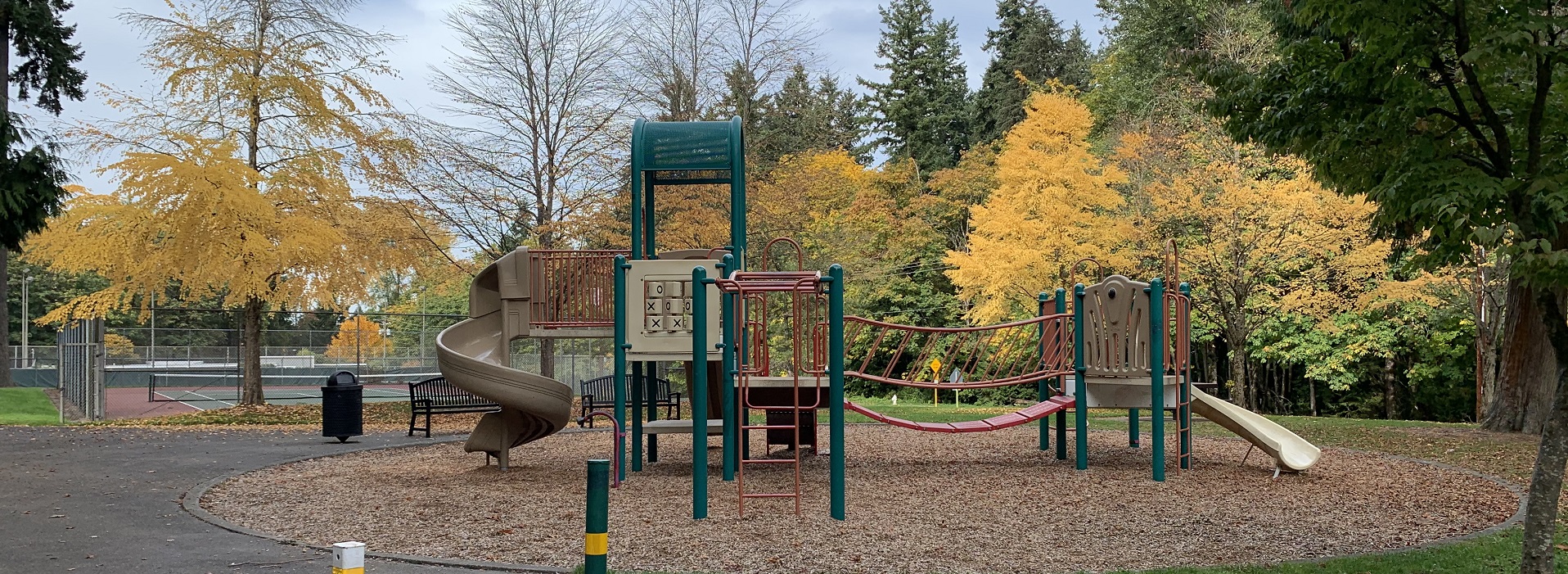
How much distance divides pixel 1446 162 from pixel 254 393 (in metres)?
21.6

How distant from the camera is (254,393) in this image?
21.6 meters

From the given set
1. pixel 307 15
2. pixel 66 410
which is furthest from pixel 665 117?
pixel 66 410

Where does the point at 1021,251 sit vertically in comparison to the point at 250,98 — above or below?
below

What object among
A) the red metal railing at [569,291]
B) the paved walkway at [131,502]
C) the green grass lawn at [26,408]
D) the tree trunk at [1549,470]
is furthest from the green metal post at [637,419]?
the green grass lawn at [26,408]

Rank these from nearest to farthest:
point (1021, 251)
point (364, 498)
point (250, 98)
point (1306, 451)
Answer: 1. point (364, 498)
2. point (1306, 451)
3. point (250, 98)
4. point (1021, 251)

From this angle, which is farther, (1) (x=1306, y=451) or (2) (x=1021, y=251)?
(2) (x=1021, y=251)

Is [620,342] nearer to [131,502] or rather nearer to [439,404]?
[131,502]

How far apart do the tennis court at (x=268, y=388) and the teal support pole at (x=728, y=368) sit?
18.7 meters

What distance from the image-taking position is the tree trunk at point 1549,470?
566 cm

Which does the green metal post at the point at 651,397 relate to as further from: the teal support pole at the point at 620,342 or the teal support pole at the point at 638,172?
the teal support pole at the point at 638,172

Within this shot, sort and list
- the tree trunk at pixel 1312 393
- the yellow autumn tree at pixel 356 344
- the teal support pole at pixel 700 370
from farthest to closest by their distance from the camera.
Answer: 1. the yellow autumn tree at pixel 356 344
2. the tree trunk at pixel 1312 393
3. the teal support pole at pixel 700 370

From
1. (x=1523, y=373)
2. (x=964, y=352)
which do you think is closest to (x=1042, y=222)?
(x=964, y=352)

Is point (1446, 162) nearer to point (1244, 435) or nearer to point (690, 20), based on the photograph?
point (1244, 435)

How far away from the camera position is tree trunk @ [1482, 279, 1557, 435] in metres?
16.4
